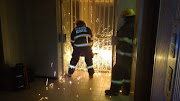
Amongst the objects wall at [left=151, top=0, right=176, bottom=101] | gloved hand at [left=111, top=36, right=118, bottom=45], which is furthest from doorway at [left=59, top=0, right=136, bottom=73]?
wall at [left=151, top=0, right=176, bottom=101]

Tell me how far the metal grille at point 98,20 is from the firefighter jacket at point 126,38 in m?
1.27

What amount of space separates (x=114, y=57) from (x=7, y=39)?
92.0 inches

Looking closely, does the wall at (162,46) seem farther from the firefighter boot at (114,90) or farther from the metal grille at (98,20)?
the metal grille at (98,20)

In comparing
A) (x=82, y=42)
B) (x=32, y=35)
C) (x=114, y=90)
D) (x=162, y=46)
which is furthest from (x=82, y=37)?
(x=162, y=46)

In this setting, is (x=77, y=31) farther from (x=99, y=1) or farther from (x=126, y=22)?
(x=126, y=22)

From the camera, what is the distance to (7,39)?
3.71 m

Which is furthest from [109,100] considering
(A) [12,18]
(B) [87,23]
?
(A) [12,18]

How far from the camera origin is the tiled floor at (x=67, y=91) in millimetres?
3293

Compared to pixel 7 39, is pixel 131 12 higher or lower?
higher

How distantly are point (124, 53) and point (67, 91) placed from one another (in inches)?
57.6

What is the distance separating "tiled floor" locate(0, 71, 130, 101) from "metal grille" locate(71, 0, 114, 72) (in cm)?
61

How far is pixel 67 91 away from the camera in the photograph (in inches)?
142

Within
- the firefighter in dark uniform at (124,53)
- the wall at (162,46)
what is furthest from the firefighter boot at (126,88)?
the wall at (162,46)

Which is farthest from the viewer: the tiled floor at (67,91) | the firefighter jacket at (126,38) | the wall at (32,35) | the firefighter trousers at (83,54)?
the firefighter trousers at (83,54)
